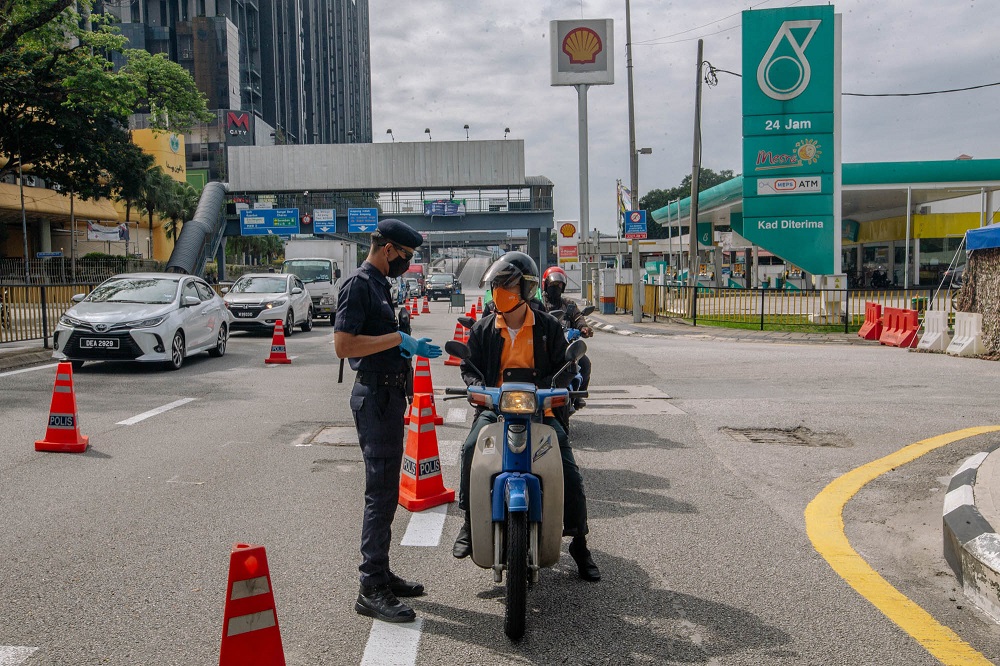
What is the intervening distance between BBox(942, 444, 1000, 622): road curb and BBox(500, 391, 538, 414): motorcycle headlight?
235 cm

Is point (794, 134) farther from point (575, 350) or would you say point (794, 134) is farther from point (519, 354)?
point (575, 350)

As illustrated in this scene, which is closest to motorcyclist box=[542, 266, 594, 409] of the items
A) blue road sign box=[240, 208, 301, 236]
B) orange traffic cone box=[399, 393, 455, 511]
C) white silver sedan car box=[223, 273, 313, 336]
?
orange traffic cone box=[399, 393, 455, 511]

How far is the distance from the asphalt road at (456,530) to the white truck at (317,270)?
57.0 feet

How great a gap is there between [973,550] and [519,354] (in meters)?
2.50

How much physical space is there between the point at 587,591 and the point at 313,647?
1.45 metres

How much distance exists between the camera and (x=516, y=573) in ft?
12.3

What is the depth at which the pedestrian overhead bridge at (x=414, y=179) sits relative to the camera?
57312mm

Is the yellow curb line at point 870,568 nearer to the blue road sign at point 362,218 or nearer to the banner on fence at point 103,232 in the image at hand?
the banner on fence at point 103,232

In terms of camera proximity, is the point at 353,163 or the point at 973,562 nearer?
the point at 973,562

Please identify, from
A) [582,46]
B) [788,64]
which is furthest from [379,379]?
[582,46]

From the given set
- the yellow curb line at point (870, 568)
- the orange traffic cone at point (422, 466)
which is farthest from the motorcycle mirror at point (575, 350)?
the orange traffic cone at point (422, 466)

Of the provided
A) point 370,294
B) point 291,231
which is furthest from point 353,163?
Answer: point 370,294

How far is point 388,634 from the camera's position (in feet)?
12.8

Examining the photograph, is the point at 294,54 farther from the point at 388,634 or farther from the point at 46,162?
the point at 388,634
